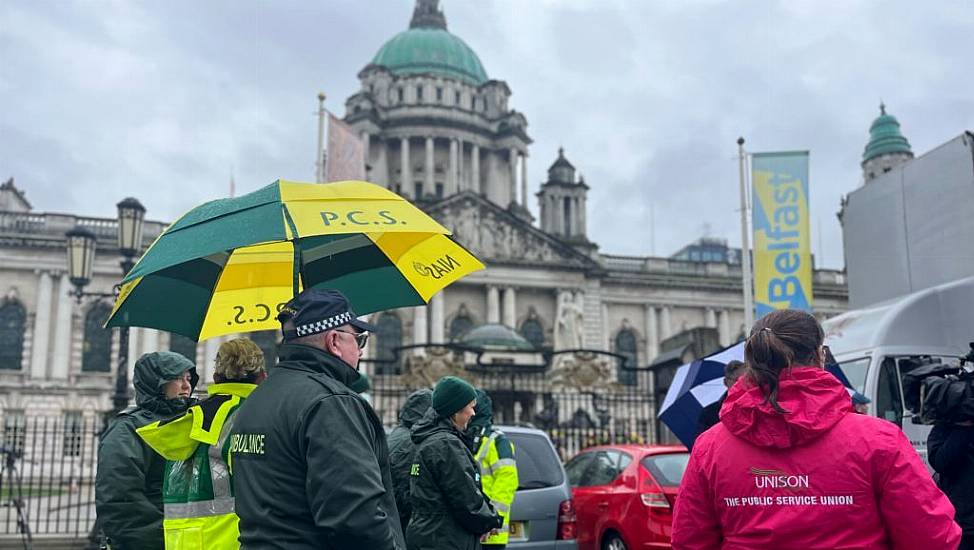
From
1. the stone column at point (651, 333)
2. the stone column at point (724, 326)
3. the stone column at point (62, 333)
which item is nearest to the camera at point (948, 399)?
the stone column at point (62, 333)

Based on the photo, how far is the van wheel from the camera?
893 cm

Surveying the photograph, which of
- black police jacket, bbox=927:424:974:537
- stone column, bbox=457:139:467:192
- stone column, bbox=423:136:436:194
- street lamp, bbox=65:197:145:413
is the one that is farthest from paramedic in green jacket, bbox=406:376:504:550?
stone column, bbox=457:139:467:192

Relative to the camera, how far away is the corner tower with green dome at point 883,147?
50.0 m

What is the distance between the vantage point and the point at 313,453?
10.1 feet

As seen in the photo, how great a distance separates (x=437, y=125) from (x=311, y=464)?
65.8m

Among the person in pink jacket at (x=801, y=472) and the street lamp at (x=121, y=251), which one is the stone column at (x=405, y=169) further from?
the person in pink jacket at (x=801, y=472)

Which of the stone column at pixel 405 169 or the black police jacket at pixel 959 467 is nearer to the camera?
the black police jacket at pixel 959 467

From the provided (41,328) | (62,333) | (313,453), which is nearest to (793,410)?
(313,453)

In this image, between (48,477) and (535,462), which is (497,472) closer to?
(535,462)

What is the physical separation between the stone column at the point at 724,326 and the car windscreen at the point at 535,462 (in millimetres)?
→ 48462

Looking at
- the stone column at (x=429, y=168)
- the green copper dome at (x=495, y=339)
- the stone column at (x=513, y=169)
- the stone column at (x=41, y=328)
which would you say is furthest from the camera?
the stone column at (x=513, y=169)

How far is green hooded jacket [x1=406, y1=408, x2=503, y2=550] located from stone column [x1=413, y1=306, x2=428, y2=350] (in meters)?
41.2

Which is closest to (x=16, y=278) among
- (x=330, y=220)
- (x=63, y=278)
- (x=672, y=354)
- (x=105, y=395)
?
(x=63, y=278)

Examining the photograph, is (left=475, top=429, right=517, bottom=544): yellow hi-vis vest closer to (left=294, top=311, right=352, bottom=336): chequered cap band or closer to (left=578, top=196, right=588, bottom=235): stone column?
(left=294, top=311, right=352, bottom=336): chequered cap band
